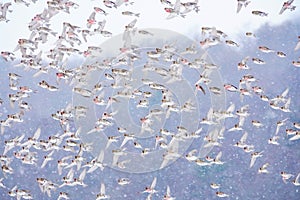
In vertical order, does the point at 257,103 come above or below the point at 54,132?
above

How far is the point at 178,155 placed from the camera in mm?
7207

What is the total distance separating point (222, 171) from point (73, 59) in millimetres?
3031

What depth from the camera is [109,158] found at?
704cm

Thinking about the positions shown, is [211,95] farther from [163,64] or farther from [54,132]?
[54,132]

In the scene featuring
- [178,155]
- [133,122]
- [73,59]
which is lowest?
[178,155]

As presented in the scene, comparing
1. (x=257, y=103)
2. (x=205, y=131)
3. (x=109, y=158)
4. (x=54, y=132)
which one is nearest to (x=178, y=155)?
(x=205, y=131)

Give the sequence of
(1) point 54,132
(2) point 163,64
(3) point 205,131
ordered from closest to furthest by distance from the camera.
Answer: (2) point 163,64
(3) point 205,131
(1) point 54,132

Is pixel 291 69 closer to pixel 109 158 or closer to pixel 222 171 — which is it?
pixel 222 171

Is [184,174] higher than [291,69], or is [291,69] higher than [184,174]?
[291,69]

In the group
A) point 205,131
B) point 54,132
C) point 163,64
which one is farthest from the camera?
point 54,132

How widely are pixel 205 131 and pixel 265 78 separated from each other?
4.19ft

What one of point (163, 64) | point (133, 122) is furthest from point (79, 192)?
point (163, 64)

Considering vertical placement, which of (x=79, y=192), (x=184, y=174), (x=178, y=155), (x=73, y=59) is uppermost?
(x=73, y=59)

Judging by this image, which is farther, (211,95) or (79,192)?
(79,192)
